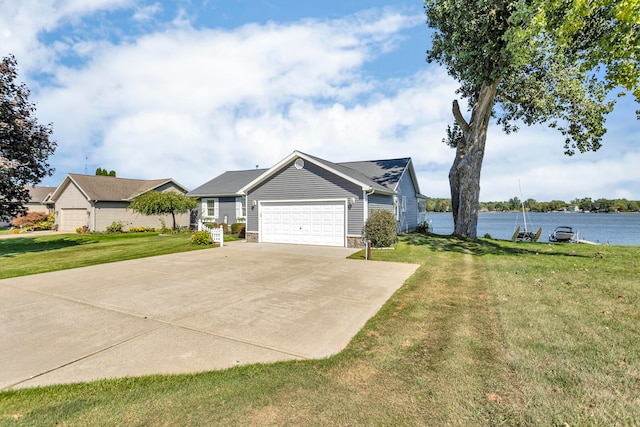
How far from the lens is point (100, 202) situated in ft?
82.9

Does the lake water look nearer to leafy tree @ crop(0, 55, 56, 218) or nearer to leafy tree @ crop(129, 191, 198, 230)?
leafy tree @ crop(129, 191, 198, 230)

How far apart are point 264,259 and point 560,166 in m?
30.8

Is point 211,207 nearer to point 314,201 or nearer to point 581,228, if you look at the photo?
point 314,201

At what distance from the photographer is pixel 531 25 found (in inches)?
401

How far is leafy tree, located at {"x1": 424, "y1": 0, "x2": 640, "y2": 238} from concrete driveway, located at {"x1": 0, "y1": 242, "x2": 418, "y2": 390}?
29.7 ft

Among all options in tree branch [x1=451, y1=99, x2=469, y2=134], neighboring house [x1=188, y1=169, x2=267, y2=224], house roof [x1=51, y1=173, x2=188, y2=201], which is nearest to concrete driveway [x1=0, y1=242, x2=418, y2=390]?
tree branch [x1=451, y1=99, x2=469, y2=134]

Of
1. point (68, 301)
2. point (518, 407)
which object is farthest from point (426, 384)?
point (68, 301)

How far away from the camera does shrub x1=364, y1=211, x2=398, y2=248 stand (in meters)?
14.5

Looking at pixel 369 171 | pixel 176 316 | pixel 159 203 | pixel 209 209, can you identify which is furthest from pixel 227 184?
pixel 176 316

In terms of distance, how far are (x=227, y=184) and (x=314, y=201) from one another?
1270cm

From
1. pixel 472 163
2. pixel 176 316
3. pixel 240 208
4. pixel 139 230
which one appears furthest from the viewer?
pixel 139 230

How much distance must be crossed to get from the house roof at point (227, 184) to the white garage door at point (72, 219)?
944 cm

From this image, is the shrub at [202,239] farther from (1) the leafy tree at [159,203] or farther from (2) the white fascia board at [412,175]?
(2) the white fascia board at [412,175]

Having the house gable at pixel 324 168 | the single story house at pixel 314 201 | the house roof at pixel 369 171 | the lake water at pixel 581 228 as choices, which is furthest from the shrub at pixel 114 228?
the lake water at pixel 581 228
